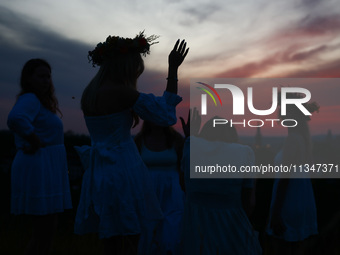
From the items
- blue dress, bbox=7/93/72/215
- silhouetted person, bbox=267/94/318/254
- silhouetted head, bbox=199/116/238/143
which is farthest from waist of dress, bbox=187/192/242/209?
blue dress, bbox=7/93/72/215

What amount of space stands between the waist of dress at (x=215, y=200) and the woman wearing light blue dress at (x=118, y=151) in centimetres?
61

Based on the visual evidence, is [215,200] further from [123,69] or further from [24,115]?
[24,115]

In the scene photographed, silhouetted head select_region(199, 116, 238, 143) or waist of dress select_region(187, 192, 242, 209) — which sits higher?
silhouetted head select_region(199, 116, 238, 143)

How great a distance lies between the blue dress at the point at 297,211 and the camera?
3.93m

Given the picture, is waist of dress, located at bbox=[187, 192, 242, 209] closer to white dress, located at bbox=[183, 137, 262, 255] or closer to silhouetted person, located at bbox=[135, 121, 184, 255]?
white dress, located at bbox=[183, 137, 262, 255]

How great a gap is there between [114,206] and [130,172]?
286mm

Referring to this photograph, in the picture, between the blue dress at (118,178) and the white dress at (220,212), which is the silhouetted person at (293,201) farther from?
the blue dress at (118,178)

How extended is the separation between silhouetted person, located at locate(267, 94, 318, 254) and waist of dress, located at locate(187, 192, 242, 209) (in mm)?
740

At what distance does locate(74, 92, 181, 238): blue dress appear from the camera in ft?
9.05

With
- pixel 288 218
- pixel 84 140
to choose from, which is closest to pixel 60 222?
pixel 84 140

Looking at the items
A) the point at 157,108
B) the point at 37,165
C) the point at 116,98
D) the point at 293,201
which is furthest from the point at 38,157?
the point at 293,201

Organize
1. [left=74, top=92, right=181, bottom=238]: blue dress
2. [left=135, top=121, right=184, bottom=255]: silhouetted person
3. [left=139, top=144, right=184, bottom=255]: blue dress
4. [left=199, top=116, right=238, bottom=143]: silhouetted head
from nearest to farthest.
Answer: [left=74, top=92, right=181, bottom=238]: blue dress, [left=199, top=116, right=238, bottom=143]: silhouetted head, [left=139, top=144, right=184, bottom=255]: blue dress, [left=135, top=121, right=184, bottom=255]: silhouetted person

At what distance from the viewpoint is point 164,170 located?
5004mm

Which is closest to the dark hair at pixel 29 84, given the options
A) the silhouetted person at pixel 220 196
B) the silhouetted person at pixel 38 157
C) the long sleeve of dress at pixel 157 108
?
the silhouetted person at pixel 38 157
